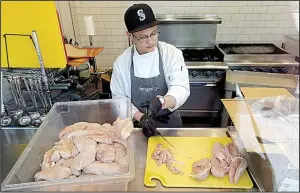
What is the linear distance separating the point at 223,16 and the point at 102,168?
2.67 meters

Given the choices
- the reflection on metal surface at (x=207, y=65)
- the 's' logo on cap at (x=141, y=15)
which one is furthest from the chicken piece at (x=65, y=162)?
the reflection on metal surface at (x=207, y=65)

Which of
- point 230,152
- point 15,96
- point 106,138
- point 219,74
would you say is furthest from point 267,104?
point 15,96

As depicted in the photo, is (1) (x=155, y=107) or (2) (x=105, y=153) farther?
(1) (x=155, y=107)

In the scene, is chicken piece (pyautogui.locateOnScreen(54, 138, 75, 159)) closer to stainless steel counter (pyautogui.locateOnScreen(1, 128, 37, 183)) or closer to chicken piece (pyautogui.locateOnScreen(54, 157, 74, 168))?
chicken piece (pyautogui.locateOnScreen(54, 157, 74, 168))

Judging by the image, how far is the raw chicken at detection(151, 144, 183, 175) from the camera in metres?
1.04

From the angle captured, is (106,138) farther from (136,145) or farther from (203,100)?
(203,100)

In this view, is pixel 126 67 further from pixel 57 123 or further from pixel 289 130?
pixel 289 130

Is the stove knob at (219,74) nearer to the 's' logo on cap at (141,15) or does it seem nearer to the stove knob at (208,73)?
the stove knob at (208,73)

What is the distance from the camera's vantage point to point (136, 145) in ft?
4.06

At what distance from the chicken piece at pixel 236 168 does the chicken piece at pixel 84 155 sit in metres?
0.60

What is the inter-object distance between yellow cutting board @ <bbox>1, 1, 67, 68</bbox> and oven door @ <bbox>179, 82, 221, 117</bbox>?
165 cm

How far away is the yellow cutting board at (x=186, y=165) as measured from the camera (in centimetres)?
97

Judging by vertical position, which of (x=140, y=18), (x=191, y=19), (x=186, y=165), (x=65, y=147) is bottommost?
(x=186, y=165)

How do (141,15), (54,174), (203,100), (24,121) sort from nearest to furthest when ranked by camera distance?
(54,174), (141,15), (24,121), (203,100)
